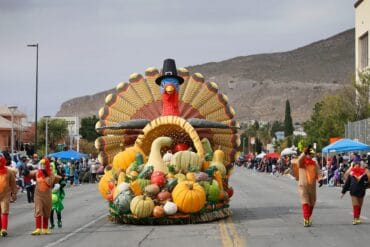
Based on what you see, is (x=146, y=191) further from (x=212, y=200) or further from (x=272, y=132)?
(x=272, y=132)

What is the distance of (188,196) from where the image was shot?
62.1ft

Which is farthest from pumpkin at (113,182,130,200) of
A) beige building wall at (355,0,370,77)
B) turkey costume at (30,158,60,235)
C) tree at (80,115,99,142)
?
tree at (80,115,99,142)

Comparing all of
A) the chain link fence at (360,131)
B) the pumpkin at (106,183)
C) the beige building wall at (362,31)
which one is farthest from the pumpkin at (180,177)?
the beige building wall at (362,31)

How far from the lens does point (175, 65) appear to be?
2281cm

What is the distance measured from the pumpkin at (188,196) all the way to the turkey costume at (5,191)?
149 inches

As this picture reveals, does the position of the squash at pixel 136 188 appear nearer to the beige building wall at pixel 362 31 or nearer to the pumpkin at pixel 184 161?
the pumpkin at pixel 184 161

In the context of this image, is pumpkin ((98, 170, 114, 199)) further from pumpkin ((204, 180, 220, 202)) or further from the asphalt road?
pumpkin ((204, 180, 220, 202))

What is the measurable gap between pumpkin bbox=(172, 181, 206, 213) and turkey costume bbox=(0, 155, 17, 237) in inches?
149

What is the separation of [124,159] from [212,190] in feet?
9.09

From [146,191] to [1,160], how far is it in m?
3.44

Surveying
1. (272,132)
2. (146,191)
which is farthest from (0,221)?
(272,132)

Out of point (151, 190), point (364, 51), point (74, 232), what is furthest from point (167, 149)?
point (364, 51)

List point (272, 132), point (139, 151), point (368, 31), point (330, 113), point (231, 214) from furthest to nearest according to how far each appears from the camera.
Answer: point (272, 132)
point (368, 31)
point (330, 113)
point (231, 214)
point (139, 151)

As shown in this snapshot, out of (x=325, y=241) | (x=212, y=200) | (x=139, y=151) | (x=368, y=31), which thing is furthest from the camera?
(x=368, y=31)
